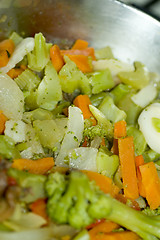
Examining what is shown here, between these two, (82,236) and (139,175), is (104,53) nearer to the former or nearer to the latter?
(139,175)

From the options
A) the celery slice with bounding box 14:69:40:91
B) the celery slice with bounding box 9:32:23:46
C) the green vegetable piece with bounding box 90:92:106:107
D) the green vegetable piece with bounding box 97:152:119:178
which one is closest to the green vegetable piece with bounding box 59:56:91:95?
the green vegetable piece with bounding box 90:92:106:107

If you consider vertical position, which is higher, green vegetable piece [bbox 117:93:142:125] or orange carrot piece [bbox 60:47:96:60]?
orange carrot piece [bbox 60:47:96:60]

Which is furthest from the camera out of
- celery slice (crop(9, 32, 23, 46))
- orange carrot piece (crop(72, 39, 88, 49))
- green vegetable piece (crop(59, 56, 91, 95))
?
orange carrot piece (crop(72, 39, 88, 49))

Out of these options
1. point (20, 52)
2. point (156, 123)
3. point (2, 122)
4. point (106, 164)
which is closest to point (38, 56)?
point (20, 52)

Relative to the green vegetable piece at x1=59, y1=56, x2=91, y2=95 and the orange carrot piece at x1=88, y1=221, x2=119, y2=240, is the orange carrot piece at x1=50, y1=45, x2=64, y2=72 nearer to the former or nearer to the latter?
the green vegetable piece at x1=59, y1=56, x2=91, y2=95

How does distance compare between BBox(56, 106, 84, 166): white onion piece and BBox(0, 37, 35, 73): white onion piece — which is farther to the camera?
BBox(0, 37, 35, 73): white onion piece

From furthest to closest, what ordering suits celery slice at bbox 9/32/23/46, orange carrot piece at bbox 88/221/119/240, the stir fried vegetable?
celery slice at bbox 9/32/23/46 → orange carrot piece at bbox 88/221/119/240 → the stir fried vegetable

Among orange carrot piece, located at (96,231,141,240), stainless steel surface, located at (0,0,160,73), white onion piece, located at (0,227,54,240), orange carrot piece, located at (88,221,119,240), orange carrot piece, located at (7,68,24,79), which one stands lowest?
orange carrot piece, located at (96,231,141,240)

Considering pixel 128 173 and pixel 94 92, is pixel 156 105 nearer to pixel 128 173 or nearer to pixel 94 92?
pixel 94 92
